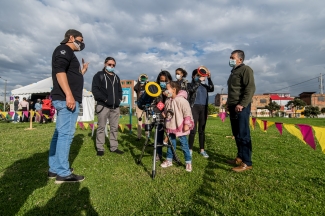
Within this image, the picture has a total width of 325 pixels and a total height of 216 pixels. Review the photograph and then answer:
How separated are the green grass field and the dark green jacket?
1297mm

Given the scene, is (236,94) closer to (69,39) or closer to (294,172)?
(294,172)

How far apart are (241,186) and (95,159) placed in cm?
309

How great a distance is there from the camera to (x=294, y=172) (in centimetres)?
361

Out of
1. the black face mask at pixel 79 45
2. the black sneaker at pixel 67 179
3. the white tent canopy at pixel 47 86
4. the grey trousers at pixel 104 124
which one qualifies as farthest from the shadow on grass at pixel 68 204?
the white tent canopy at pixel 47 86

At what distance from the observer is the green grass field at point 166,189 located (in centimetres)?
237

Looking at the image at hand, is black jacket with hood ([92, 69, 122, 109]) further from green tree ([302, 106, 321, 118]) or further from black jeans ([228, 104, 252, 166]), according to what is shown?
green tree ([302, 106, 321, 118])

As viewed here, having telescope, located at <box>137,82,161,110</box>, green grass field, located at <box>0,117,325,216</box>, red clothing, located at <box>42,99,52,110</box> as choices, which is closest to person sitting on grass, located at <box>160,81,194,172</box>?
telescope, located at <box>137,82,161,110</box>

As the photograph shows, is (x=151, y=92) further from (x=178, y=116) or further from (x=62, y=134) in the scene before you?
(x=62, y=134)

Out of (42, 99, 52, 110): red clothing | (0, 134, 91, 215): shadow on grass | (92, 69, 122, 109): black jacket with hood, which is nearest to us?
(0, 134, 91, 215): shadow on grass

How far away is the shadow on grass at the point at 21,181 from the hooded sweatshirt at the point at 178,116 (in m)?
2.26

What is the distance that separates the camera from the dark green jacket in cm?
376

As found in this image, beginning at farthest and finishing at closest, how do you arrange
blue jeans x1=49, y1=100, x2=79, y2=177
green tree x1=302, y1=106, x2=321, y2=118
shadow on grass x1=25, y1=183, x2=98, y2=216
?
green tree x1=302, y1=106, x2=321, y2=118 < blue jeans x1=49, y1=100, x2=79, y2=177 < shadow on grass x1=25, y1=183, x2=98, y2=216

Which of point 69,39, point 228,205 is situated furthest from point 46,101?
point 228,205

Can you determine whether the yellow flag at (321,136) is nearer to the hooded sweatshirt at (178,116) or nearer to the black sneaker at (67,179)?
the hooded sweatshirt at (178,116)
